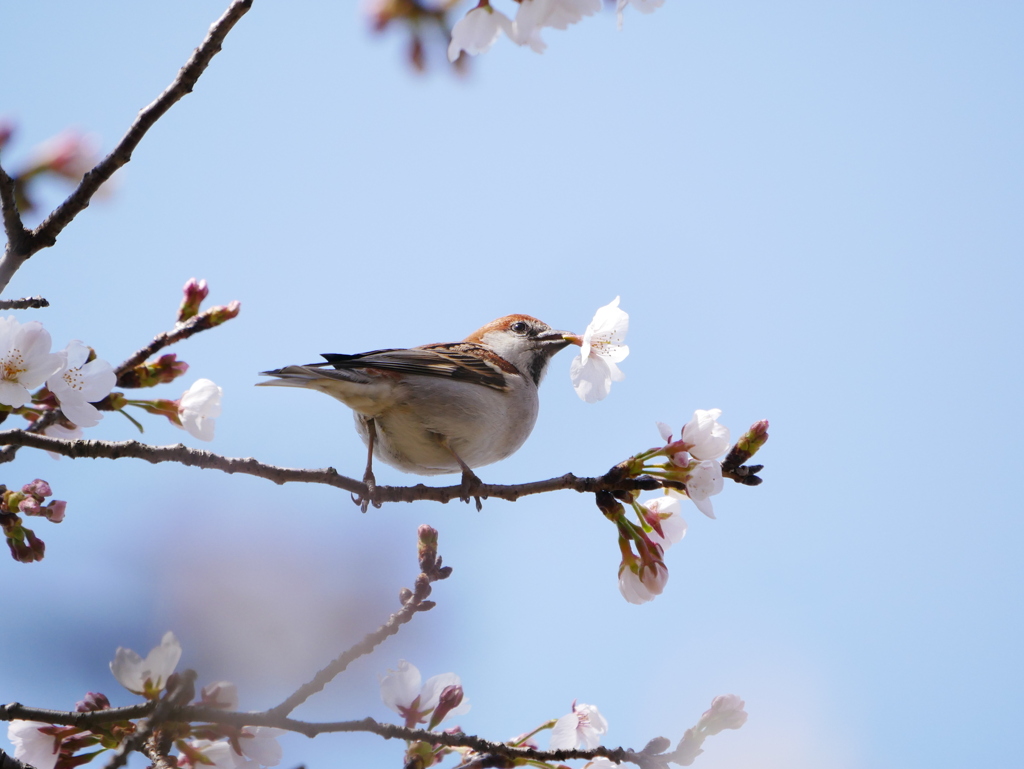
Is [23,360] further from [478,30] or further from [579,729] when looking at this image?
[579,729]

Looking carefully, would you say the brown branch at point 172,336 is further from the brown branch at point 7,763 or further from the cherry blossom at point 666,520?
the cherry blossom at point 666,520

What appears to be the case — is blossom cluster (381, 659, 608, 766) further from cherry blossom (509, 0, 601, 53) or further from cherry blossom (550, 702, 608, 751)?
cherry blossom (509, 0, 601, 53)

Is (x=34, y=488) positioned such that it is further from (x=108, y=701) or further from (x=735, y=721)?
(x=735, y=721)

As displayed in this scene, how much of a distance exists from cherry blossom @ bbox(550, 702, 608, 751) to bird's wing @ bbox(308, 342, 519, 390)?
2.37 metres

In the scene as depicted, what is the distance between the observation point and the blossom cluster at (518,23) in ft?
7.83

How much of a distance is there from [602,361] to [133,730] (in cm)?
224

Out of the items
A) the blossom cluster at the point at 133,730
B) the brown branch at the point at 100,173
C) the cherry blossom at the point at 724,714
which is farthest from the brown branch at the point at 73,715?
the cherry blossom at the point at 724,714

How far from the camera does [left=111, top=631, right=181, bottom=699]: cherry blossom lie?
246 cm

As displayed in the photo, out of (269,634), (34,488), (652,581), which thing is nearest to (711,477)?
(652,581)

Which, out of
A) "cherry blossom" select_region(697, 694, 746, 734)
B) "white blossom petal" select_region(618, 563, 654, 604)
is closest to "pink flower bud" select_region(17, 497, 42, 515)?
"white blossom petal" select_region(618, 563, 654, 604)

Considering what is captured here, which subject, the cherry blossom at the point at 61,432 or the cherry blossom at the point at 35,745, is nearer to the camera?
the cherry blossom at the point at 35,745

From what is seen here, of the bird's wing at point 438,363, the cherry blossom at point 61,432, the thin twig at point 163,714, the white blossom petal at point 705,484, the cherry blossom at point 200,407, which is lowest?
→ the thin twig at point 163,714

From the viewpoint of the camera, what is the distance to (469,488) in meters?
3.94

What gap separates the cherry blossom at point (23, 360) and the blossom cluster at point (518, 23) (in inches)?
64.7
